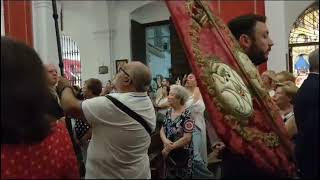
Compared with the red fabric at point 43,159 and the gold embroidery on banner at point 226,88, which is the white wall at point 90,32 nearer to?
the gold embroidery on banner at point 226,88

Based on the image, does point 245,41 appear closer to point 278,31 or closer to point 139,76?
point 139,76

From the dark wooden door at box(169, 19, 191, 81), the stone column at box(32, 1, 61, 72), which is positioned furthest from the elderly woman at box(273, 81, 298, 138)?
the dark wooden door at box(169, 19, 191, 81)

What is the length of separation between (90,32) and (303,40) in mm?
7207

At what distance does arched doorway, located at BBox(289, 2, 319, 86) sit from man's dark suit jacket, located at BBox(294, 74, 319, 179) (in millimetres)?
10064

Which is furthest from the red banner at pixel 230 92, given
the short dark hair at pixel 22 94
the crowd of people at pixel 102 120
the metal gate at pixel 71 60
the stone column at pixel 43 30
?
the metal gate at pixel 71 60

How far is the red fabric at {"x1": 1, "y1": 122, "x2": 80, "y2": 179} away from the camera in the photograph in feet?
5.35

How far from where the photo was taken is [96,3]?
16672 mm

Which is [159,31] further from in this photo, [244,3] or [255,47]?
[255,47]

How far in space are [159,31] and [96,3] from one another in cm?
223

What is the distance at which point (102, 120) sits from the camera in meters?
3.13

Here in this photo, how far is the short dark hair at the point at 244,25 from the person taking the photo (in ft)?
7.84

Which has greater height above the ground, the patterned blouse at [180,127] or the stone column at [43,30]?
the stone column at [43,30]

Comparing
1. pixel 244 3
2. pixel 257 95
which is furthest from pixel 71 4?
pixel 257 95

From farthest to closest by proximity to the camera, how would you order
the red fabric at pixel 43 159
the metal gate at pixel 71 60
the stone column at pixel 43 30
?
1. the metal gate at pixel 71 60
2. the stone column at pixel 43 30
3. the red fabric at pixel 43 159
